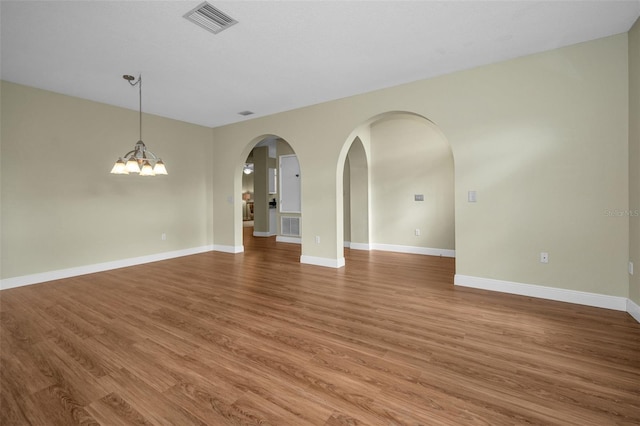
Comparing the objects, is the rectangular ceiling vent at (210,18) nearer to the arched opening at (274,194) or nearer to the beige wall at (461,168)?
the beige wall at (461,168)

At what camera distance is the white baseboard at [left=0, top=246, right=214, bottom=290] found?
4074 millimetres

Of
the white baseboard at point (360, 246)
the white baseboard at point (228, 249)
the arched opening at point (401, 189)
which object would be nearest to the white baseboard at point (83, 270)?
the white baseboard at point (228, 249)

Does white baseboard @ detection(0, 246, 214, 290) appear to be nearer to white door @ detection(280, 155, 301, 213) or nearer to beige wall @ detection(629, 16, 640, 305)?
white door @ detection(280, 155, 301, 213)

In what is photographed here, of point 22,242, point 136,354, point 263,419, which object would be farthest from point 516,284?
point 22,242

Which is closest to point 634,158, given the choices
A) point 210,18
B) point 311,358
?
point 311,358

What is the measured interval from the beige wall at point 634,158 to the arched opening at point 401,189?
294 cm

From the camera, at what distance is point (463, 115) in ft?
12.6

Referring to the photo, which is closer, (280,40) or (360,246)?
(280,40)

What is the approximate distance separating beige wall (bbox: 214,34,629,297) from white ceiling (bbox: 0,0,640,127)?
0.80 ft

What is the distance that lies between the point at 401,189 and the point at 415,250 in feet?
4.60

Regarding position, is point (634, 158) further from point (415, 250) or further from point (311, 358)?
point (415, 250)

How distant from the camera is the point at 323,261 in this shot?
5.18 metres

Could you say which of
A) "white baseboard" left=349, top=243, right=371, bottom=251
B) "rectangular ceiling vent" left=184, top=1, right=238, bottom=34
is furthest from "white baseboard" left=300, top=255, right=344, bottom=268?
"rectangular ceiling vent" left=184, top=1, right=238, bottom=34

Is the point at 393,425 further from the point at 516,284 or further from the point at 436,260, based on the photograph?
the point at 436,260
